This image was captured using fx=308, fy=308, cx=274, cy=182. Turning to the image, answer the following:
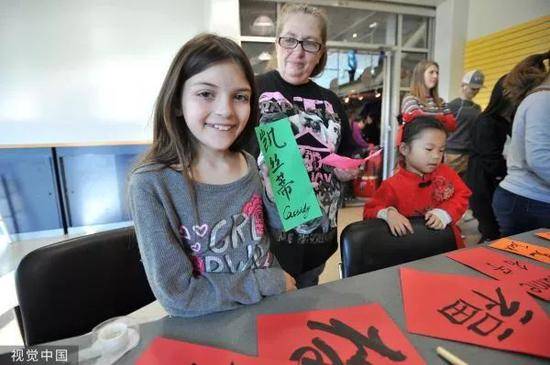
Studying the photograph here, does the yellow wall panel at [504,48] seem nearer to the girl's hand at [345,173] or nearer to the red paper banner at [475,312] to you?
the girl's hand at [345,173]

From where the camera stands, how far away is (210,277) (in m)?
0.66

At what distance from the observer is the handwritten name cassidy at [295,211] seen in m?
0.74

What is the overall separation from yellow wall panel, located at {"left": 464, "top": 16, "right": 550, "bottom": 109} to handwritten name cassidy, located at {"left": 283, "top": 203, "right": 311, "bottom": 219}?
401cm

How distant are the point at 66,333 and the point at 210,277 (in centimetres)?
43

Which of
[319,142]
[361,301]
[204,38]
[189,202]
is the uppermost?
[204,38]

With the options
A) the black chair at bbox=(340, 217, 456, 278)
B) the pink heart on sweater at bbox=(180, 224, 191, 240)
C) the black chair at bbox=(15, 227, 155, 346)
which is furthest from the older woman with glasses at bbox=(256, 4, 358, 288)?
the black chair at bbox=(15, 227, 155, 346)

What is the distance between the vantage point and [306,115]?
1024 millimetres

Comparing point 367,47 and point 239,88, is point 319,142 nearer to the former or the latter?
point 239,88

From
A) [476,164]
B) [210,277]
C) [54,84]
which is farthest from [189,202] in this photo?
[54,84]

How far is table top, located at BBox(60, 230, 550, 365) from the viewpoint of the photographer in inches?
20.1

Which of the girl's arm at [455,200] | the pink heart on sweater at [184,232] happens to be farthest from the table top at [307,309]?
the girl's arm at [455,200]

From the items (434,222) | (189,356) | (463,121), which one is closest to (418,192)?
(434,222)

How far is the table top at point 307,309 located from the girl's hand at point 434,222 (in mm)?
309

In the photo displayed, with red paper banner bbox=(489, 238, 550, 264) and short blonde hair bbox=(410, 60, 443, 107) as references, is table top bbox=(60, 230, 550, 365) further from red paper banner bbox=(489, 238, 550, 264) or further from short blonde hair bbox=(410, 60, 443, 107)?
short blonde hair bbox=(410, 60, 443, 107)
